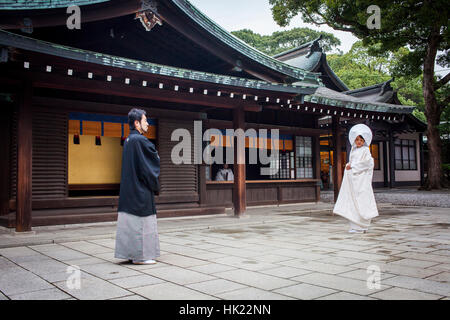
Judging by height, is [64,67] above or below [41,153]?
above

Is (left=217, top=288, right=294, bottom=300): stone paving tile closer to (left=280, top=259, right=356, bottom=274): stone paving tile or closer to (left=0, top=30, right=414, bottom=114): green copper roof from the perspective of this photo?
(left=280, top=259, right=356, bottom=274): stone paving tile

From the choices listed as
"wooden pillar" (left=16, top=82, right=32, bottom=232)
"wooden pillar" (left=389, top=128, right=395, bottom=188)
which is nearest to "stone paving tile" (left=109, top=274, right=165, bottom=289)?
"wooden pillar" (left=16, top=82, right=32, bottom=232)

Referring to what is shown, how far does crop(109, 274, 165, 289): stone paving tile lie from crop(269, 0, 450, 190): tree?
18.1 metres

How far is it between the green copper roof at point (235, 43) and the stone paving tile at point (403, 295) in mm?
7162

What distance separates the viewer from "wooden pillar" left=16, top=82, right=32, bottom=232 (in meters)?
7.56

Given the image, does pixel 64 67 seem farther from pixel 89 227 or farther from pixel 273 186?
pixel 273 186

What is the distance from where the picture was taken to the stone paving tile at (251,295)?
11.6ft

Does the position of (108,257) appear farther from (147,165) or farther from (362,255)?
(362,255)

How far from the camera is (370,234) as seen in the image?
24.8 ft

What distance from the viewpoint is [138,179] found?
5164mm

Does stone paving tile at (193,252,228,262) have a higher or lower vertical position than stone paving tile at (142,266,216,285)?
lower

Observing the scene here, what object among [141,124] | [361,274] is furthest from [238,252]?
[141,124]
